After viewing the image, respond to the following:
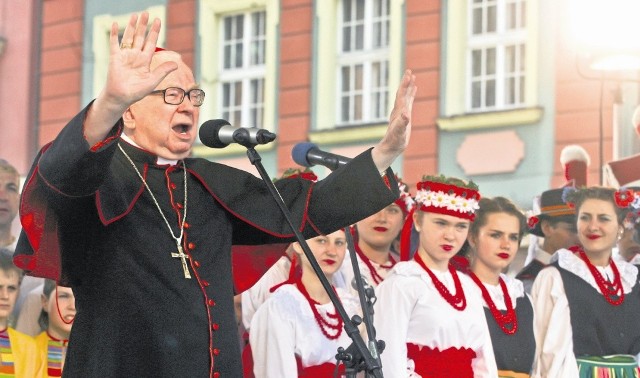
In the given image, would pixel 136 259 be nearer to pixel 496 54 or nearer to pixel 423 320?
pixel 423 320

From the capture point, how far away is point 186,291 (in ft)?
9.23

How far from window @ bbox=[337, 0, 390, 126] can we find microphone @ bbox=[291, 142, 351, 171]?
320cm

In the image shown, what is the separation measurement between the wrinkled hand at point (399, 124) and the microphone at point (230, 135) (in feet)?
0.94

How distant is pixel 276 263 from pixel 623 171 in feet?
5.82

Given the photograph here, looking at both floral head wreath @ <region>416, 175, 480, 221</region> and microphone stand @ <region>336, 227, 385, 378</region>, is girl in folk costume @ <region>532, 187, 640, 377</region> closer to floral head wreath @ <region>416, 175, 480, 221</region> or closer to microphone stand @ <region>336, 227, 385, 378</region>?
floral head wreath @ <region>416, 175, 480, 221</region>

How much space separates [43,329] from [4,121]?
1617mm

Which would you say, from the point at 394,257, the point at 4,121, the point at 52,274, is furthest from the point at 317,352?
the point at 4,121

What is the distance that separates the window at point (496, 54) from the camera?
621 cm

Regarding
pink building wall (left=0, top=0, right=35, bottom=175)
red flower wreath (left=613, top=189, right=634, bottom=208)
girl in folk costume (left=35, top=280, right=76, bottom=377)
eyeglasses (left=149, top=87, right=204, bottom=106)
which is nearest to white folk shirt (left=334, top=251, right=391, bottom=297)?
red flower wreath (left=613, top=189, right=634, bottom=208)

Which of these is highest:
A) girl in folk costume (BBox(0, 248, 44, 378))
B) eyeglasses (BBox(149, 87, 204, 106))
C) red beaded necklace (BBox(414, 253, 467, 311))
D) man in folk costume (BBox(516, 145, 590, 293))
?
eyeglasses (BBox(149, 87, 204, 106))

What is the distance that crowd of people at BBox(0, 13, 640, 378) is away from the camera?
2736 mm

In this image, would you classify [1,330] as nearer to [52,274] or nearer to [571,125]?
[52,274]

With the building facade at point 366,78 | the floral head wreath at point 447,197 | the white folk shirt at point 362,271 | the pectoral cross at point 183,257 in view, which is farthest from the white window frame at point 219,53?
the pectoral cross at point 183,257

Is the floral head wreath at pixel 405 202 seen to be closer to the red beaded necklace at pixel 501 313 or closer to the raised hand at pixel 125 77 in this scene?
the red beaded necklace at pixel 501 313
